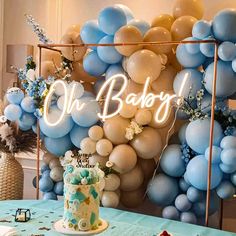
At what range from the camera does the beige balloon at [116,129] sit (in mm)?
2609

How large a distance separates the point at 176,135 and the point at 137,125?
366 mm

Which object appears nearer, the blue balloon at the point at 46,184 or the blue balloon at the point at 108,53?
the blue balloon at the point at 108,53

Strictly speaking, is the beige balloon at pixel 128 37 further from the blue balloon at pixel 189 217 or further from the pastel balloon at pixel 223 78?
the blue balloon at pixel 189 217

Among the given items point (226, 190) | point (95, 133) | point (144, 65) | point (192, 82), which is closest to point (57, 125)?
point (95, 133)

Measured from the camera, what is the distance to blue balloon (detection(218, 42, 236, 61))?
226 cm

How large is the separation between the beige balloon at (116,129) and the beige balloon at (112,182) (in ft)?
0.79

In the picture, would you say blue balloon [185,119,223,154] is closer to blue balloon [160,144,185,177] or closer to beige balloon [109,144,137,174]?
blue balloon [160,144,185,177]

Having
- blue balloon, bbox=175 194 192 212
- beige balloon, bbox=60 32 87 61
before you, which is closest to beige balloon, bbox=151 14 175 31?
beige balloon, bbox=60 32 87 61

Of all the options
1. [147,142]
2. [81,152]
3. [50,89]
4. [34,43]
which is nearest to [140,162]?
[147,142]

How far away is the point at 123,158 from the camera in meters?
2.58

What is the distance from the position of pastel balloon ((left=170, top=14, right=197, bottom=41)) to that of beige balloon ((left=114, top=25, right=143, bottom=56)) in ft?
0.80

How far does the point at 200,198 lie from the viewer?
2.48 metres

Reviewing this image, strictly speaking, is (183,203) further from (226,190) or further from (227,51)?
(227,51)

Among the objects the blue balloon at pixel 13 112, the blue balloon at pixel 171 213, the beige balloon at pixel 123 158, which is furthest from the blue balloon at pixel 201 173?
the blue balloon at pixel 13 112
